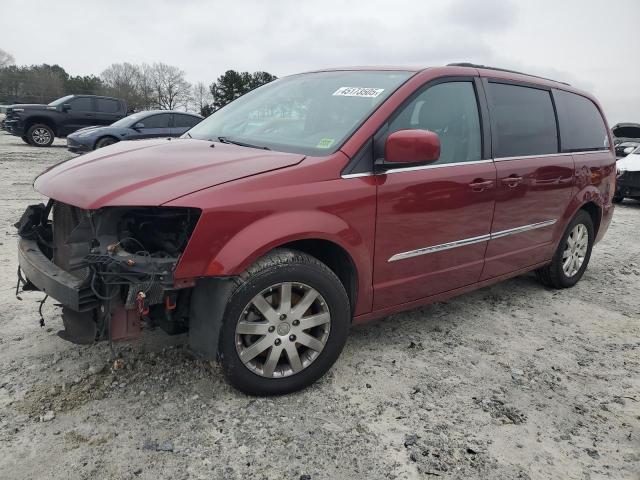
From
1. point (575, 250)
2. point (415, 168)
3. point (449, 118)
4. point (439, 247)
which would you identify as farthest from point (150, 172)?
point (575, 250)

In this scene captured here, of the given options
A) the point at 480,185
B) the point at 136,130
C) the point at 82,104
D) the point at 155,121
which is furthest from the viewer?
the point at 82,104

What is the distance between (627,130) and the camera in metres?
17.5

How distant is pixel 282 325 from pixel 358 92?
4.97 ft

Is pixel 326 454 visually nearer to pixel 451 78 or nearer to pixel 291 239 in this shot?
pixel 291 239

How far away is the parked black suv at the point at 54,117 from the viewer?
16.2 meters

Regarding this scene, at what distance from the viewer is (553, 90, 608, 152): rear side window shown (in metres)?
4.47

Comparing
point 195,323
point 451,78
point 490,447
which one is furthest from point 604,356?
point 195,323

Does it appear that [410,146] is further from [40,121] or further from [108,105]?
[40,121]

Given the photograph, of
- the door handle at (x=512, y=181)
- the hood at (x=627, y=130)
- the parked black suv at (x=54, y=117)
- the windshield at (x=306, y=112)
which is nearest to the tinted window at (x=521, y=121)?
the door handle at (x=512, y=181)

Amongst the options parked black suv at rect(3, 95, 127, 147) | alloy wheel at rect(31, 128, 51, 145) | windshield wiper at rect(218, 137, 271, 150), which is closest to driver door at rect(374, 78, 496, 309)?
windshield wiper at rect(218, 137, 271, 150)

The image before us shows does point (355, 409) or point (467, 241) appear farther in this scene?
point (467, 241)

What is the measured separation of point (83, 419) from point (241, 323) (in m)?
0.87

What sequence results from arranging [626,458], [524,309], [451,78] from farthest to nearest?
[524,309], [451,78], [626,458]

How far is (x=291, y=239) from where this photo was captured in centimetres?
262
